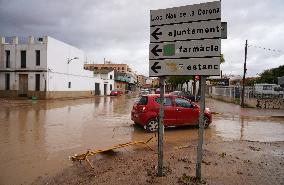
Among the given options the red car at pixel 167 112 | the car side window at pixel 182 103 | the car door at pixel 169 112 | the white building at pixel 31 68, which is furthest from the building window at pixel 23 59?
the car side window at pixel 182 103

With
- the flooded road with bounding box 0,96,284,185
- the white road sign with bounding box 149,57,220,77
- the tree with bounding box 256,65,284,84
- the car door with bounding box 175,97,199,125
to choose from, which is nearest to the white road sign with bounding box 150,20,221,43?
the white road sign with bounding box 149,57,220,77

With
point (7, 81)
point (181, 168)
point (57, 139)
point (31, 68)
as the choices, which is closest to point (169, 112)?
point (57, 139)

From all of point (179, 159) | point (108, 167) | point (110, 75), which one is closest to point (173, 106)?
point (179, 159)

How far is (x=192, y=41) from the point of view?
18.5 feet

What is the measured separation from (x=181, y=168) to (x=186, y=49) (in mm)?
2780

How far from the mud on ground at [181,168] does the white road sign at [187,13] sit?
3142 millimetres

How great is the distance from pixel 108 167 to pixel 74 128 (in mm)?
6891

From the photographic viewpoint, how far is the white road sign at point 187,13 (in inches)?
216

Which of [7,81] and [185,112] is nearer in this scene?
[185,112]

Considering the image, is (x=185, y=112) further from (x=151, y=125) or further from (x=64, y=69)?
(x=64, y=69)

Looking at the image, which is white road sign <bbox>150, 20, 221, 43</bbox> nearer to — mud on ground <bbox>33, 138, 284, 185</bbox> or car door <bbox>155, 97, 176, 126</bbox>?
mud on ground <bbox>33, 138, 284, 185</bbox>

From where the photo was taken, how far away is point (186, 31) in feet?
18.7

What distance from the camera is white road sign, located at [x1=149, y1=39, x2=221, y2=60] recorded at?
18.0ft

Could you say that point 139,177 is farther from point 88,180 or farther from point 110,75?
point 110,75
